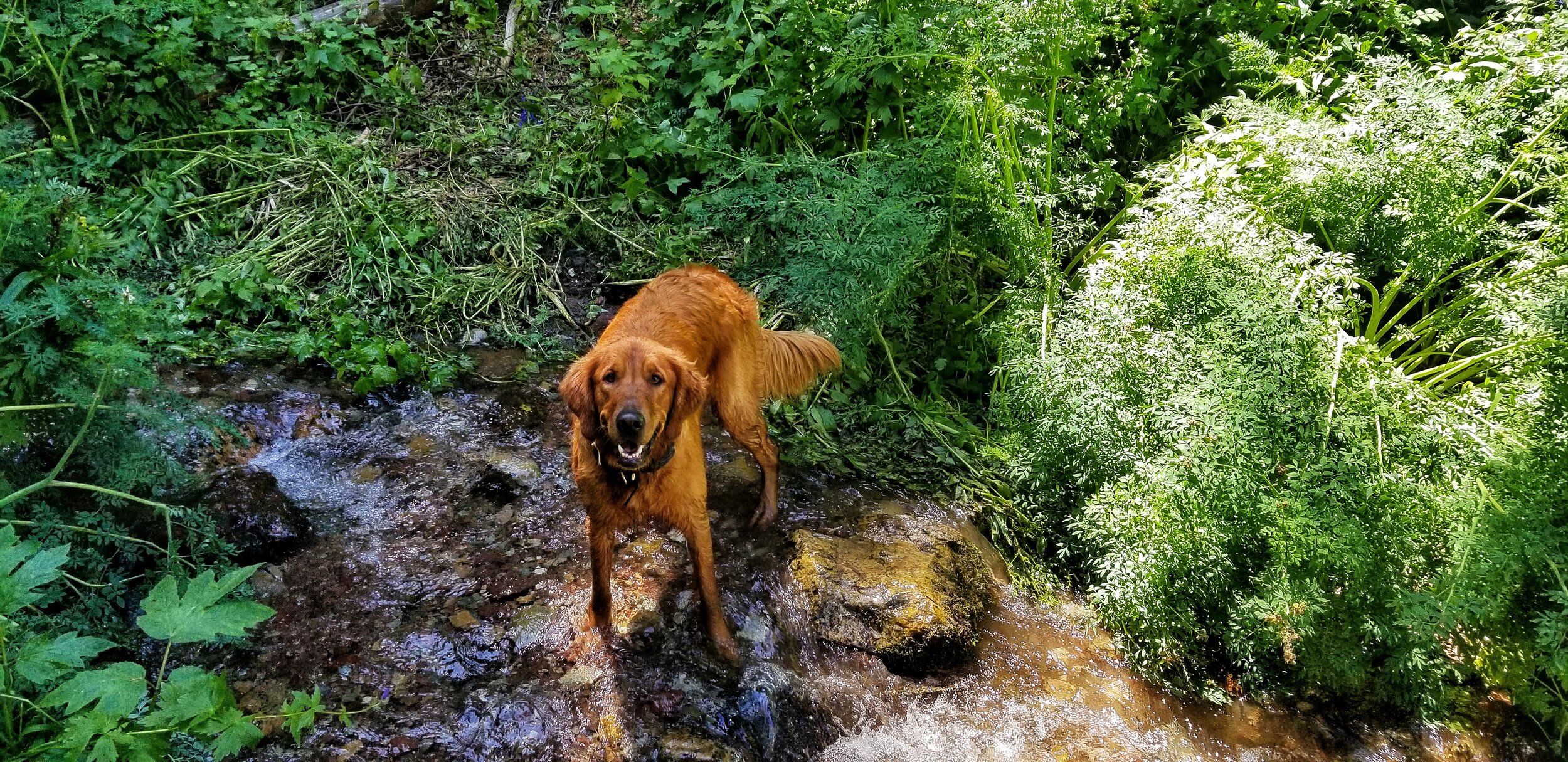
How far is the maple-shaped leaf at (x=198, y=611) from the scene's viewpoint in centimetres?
233

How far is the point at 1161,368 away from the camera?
3.48m

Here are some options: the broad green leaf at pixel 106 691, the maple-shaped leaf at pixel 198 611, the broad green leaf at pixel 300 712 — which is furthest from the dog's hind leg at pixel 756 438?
the broad green leaf at pixel 106 691

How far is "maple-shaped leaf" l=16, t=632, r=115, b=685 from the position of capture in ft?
7.27

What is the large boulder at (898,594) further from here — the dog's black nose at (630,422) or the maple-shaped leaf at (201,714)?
the maple-shaped leaf at (201,714)

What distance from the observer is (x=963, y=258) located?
510cm

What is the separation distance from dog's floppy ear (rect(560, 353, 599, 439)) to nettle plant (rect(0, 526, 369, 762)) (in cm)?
108

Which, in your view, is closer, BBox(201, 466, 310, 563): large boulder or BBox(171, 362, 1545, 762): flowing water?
BBox(171, 362, 1545, 762): flowing water

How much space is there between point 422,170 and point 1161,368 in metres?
4.47

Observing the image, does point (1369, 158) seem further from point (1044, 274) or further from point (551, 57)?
point (551, 57)

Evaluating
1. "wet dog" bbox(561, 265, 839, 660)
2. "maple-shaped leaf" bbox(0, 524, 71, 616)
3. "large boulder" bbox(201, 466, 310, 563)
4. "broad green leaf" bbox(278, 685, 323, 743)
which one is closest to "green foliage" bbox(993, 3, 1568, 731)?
"wet dog" bbox(561, 265, 839, 660)

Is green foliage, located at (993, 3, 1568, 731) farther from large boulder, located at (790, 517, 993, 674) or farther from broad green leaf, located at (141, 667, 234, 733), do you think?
broad green leaf, located at (141, 667, 234, 733)

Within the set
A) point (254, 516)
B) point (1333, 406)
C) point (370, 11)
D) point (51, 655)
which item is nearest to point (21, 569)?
point (51, 655)

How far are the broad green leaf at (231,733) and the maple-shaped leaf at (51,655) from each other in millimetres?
343

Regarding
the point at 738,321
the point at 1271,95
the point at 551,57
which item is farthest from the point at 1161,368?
the point at 551,57
